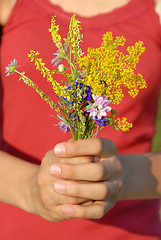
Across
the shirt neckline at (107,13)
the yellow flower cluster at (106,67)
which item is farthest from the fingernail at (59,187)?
the shirt neckline at (107,13)

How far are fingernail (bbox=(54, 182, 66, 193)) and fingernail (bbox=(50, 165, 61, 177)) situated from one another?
0.03 metres

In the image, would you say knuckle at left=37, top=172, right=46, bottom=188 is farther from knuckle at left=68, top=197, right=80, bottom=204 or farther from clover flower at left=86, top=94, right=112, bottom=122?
clover flower at left=86, top=94, right=112, bottom=122

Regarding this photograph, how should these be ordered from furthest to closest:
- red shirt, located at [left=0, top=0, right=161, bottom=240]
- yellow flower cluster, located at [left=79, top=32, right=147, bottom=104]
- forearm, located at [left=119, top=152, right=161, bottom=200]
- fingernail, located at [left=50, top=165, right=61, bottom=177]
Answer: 1. red shirt, located at [left=0, top=0, right=161, bottom=240]
2. forearm, located at [left=119, top=152, right=161, bottom=200]
3. fingernail, located at [left=50, top=165, right=61, bottom=177]
4. yellow flower cluster, located at [left=79, top=32, right=147, bottom=104]

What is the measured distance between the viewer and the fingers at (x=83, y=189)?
2.81ft

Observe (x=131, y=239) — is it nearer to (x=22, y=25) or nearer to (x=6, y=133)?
(x=6, y=133)

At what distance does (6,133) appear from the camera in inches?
58.7

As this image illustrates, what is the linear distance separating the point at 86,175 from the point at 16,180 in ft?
1.21

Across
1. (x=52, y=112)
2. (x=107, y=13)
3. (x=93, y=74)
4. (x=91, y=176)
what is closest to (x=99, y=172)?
(x=91, y=176)

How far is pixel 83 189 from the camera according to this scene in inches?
33.8

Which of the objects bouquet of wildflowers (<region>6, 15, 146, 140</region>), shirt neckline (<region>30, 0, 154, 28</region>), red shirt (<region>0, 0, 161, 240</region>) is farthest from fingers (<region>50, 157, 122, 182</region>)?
shirt neckline (<region>30, 0, 154, 28</region>)

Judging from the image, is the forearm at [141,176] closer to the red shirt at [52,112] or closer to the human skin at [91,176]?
the human skin at [91,176]

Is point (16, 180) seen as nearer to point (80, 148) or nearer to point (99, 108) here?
point (80, 148)

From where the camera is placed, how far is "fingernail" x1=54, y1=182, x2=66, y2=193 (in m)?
0.86

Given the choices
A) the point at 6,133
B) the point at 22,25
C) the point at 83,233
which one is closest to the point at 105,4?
the point at 22,25
